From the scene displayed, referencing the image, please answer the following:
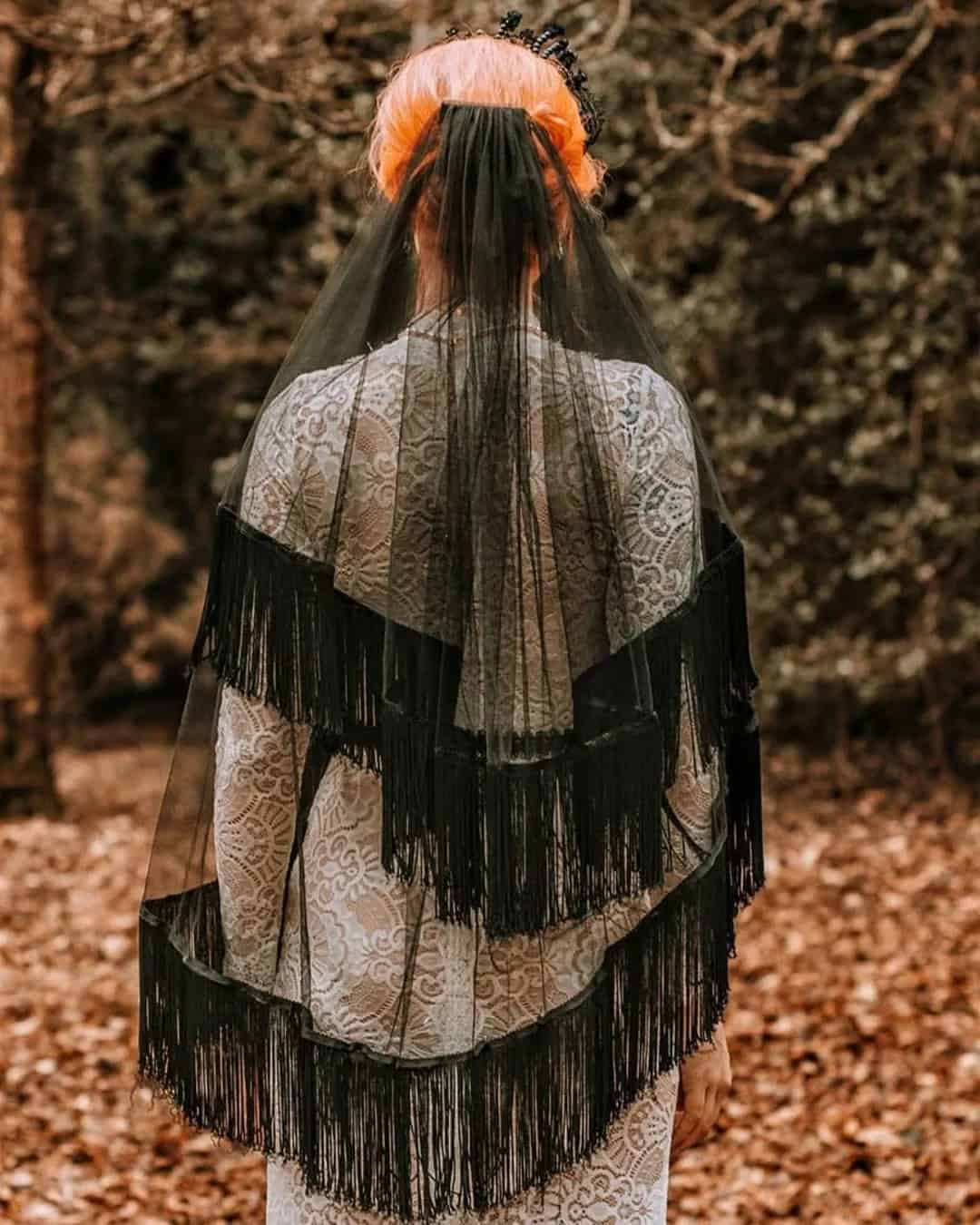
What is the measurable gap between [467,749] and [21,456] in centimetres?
530

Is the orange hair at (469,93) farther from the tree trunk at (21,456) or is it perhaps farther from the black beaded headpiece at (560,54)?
the tree trunk at (21,456)

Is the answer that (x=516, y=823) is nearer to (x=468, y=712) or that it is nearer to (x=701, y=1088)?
(x=468, y=712)

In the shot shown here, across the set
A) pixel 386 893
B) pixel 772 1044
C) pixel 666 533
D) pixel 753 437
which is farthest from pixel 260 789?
pixel 753 437

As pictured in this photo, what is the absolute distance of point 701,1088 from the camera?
6.48 feet

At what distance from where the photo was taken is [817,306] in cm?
741

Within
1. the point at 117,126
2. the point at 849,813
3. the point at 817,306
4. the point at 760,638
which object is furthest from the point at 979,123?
the point at 117,126

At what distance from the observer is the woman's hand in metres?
1.96

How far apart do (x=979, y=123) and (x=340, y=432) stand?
5635 mm

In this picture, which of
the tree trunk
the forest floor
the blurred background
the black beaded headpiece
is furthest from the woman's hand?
the tree trunk

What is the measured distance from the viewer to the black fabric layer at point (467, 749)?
5.70ft

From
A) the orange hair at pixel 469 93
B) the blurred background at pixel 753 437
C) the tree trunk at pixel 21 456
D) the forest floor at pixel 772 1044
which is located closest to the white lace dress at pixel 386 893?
the orange hair at pixel 469 93

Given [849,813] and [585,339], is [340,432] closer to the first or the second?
[585,339]

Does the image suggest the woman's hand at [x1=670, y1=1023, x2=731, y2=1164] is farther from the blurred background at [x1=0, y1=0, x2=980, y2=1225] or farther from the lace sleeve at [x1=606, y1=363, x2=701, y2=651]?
the blurred background at [x1=0, y1=0, x2=980, y2=1225]

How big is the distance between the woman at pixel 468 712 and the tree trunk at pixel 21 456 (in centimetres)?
504
